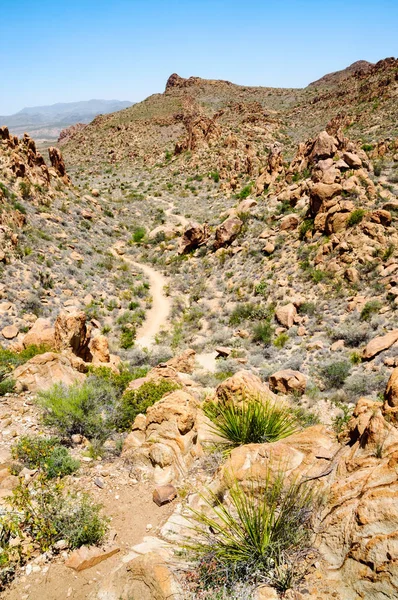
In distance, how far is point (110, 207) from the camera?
108 feet

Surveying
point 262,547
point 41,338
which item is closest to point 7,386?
point 41,338

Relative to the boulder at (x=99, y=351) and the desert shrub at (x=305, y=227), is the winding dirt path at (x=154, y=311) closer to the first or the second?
the boulder at (x=99, y=351)

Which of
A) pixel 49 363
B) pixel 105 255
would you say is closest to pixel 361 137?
pixel 105 255

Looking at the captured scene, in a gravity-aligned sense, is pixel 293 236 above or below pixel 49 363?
above

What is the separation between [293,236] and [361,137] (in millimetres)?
22154

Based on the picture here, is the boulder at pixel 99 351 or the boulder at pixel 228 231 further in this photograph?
the boulder at pixel 228 231

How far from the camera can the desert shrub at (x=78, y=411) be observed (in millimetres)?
6703

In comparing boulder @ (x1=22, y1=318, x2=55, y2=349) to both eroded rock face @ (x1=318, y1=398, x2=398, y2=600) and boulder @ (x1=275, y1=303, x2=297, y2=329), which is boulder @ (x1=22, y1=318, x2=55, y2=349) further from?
eroded rock face @ (x1=318, y1=398, x2=398, y2=600)

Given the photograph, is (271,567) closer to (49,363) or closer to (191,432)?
(191,432)

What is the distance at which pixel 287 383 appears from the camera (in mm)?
9883

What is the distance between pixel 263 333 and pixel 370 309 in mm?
4064

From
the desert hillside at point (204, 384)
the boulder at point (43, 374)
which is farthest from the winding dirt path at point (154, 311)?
the boulder at point (43, 374)

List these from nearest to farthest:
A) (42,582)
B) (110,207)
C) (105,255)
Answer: (42,582), (105,255), (110,207)

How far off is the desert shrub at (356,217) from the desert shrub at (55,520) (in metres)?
15.8
